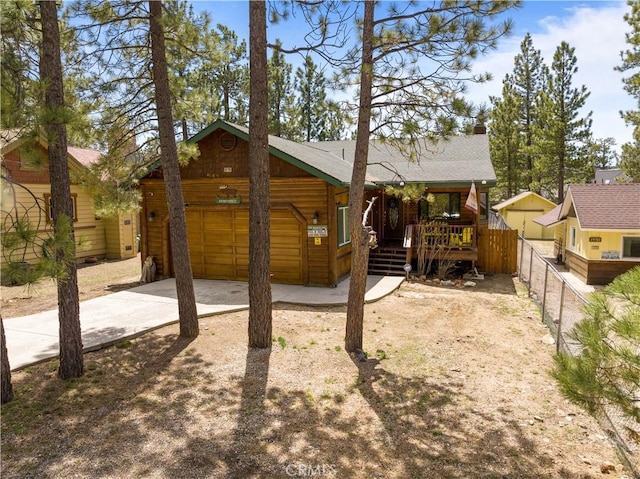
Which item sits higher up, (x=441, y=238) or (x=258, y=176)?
(x=258, y=176)

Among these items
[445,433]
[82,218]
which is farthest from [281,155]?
[82,218]

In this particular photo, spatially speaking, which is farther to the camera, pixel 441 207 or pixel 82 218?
pixel 82 218

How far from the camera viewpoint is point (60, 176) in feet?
18.9

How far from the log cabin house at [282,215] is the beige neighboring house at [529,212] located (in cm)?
1466

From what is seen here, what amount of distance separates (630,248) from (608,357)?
44.9ft

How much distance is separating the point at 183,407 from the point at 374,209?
13.2 meters

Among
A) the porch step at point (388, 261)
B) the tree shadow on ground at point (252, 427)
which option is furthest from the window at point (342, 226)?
the tree shadow on ground at point (252, 427)

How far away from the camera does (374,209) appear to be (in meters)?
17.7

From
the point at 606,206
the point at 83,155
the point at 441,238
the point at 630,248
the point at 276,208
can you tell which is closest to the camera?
the point at 276,208

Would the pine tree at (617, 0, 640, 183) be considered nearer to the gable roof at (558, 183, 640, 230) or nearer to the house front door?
the gable roof at (558, 183, 640, 230)

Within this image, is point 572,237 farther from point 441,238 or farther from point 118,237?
point 118,237

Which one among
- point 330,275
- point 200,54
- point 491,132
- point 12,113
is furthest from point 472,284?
point 491,132

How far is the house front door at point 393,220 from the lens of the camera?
18.1m

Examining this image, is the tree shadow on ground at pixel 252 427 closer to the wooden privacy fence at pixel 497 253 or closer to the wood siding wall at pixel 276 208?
the wood siding wall at pixel 276 208
